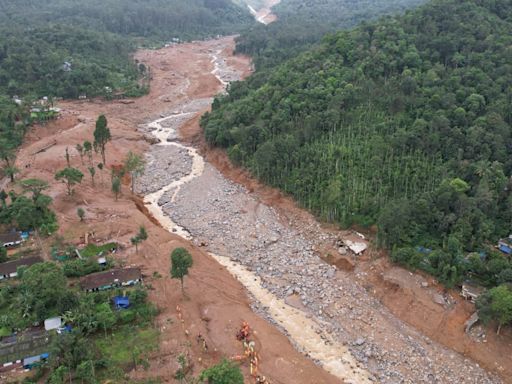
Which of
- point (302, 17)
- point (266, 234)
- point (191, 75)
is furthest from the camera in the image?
point (302, 17)

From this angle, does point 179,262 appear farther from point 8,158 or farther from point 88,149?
point 8,158

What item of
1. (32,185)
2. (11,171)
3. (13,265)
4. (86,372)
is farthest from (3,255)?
(11,171)

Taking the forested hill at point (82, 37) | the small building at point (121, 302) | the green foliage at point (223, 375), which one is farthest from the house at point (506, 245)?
the forested hill at point (82, 37)

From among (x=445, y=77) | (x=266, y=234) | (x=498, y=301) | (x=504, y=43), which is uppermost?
(x=504, y=43)

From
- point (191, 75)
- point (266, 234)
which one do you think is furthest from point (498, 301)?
point (191, 75)

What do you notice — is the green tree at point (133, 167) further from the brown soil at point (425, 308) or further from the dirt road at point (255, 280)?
the brown soil at point (425, 308)

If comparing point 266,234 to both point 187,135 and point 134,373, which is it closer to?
point 134,373
